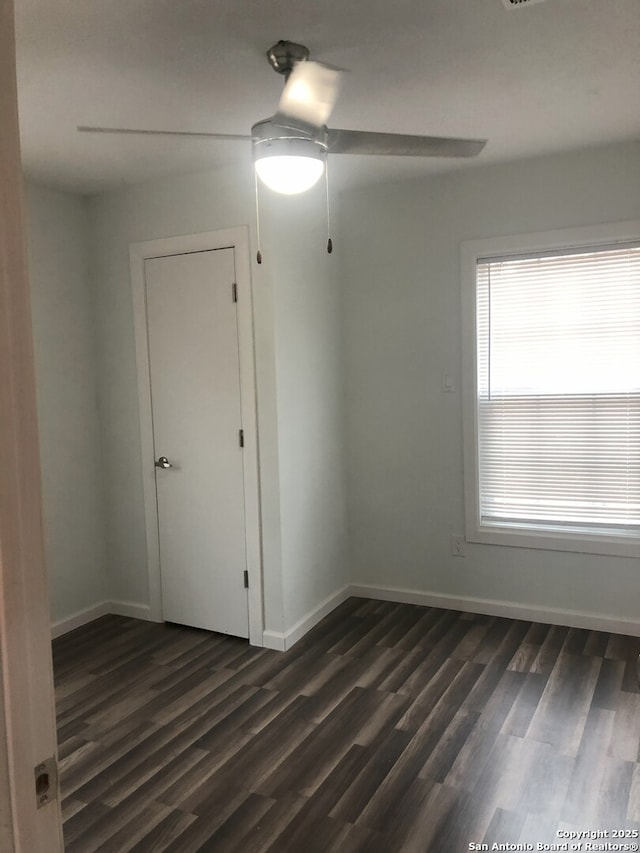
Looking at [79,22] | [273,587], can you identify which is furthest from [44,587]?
[273,587]

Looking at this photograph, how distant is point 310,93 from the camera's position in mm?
1891

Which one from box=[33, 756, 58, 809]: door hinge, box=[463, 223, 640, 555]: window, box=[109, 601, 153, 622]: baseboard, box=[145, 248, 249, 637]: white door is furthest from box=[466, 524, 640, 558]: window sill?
box=[33, 756, 58, 809]: door hinge

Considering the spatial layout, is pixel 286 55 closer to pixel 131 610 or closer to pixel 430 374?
pixel 430 374

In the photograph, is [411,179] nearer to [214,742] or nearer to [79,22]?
[79,22]

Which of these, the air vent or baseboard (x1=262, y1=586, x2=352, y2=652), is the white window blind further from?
the air vent

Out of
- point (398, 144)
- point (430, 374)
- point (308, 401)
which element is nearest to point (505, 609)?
point (430, 374)

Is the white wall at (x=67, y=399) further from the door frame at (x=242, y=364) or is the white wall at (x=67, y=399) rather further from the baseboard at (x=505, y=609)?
the baseboard at (x=505, y=609)

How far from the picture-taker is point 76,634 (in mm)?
3943

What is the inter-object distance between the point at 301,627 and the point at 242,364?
1.52 meters

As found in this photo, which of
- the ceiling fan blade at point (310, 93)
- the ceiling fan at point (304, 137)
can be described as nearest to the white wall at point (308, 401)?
the ceiling fan at point (304, 137)

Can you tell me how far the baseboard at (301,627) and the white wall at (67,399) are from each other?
1291mm

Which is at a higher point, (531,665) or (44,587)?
(44,587)

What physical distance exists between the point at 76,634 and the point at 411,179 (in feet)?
11.1

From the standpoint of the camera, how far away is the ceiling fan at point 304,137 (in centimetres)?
189
